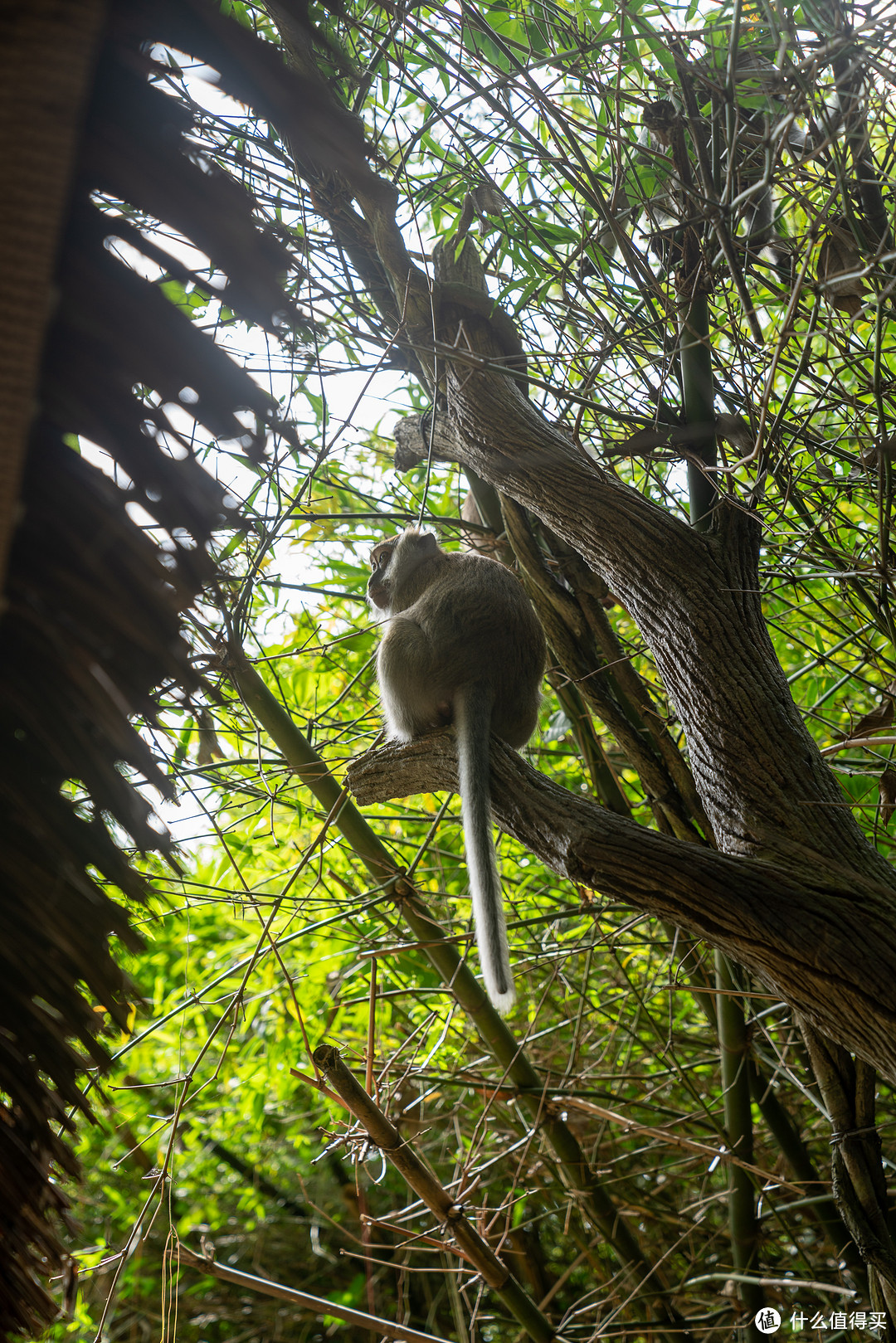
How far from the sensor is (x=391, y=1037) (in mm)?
2883

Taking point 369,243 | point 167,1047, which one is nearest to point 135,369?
point 369,243

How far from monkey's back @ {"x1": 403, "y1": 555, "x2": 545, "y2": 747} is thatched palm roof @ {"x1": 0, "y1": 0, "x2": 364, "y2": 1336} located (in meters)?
1.44

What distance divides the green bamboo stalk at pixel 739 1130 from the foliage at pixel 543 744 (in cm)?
3

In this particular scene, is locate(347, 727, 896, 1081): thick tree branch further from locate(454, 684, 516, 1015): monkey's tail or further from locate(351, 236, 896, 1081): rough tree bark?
locate(454, 684, 516, 1015): monkey's tail

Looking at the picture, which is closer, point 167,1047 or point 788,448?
point 788,448

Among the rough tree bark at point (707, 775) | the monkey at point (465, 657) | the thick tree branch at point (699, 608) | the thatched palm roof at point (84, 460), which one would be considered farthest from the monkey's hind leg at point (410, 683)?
the thatched palm roof at point (84, 460)

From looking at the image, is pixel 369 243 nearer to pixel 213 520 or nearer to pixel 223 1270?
pixel 213 520

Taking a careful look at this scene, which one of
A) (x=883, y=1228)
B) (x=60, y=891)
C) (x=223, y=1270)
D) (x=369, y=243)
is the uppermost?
(x=369, y=243)

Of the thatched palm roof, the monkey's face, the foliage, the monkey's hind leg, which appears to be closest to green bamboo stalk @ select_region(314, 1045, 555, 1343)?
the foliage

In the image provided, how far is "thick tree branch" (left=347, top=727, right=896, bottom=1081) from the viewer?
3.47 feet

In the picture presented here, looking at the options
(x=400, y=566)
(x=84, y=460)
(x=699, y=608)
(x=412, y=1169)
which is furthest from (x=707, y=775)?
(x=400, y=566)

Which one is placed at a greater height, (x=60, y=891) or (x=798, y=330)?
(x=798, y=330)

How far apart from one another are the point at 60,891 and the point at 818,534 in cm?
125

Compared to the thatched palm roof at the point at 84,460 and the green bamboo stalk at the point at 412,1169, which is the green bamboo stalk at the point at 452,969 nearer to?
the green bamboo stalk at the point at 412,1169
